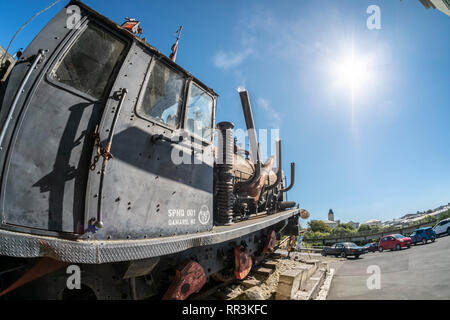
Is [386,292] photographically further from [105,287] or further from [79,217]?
[79,217]

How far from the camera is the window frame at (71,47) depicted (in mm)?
1655

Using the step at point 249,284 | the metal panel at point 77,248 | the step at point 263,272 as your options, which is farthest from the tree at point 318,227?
the metal panel at point 77,248

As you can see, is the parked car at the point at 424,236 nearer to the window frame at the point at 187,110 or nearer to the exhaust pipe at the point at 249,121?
the exhaust pipe at the point at 249,121

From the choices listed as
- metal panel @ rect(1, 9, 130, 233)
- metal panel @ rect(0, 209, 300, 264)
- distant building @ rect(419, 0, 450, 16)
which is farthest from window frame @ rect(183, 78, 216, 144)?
distant building @ rect(419, 0, 450, 16)

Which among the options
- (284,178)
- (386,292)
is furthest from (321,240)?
(386,292)

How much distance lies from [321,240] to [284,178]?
26.0m

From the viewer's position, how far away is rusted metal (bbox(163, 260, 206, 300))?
2.09m

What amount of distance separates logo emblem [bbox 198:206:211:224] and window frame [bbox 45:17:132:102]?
1.66 meters

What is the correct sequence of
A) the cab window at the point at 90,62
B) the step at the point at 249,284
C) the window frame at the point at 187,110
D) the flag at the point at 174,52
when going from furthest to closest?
the step at the point at 249,284, the flag at the point at 174,52, the window frame at the point at 187,110, the cab window at the point at 90,62

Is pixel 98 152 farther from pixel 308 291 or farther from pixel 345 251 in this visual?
pixel 345 251

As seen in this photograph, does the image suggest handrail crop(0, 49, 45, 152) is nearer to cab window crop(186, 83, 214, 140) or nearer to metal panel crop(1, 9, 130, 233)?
metal panel crop(1, 9, 130, 233)

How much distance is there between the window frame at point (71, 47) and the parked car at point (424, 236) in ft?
76.2
